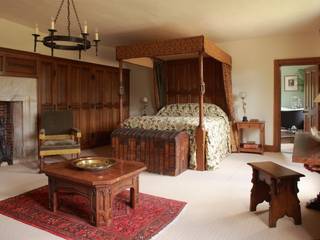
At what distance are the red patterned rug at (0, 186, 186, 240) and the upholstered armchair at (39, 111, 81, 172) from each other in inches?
47.6

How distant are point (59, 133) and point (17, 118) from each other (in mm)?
791

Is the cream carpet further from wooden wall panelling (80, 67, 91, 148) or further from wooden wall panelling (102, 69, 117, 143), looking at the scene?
wooden wall panelling (102, 69, 117, 143)

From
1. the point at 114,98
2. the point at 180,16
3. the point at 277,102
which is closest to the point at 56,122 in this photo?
the point at 114,98

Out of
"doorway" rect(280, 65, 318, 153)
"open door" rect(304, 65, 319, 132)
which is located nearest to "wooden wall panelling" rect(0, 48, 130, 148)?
"doorway" rect(280, 65, 318, 153)

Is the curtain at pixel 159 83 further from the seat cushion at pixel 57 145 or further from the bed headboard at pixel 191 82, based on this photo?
the seat cushion at pixel 57 145

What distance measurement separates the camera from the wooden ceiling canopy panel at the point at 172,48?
4062 millimetres

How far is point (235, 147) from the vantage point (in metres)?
5.71

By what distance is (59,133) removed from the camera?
5086mm

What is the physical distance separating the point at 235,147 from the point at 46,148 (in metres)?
3.84

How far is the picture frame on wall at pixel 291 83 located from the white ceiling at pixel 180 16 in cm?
436

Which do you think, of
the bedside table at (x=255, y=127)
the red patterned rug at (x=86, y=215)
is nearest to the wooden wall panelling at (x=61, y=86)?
the red patterned rug at (x=86, y=215)

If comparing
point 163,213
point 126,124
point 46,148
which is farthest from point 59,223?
point 126,124

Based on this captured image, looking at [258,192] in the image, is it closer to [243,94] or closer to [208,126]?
[208,126]

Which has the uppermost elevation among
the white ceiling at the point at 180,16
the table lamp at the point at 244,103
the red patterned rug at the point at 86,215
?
the white ceiling at the point at 180,16
